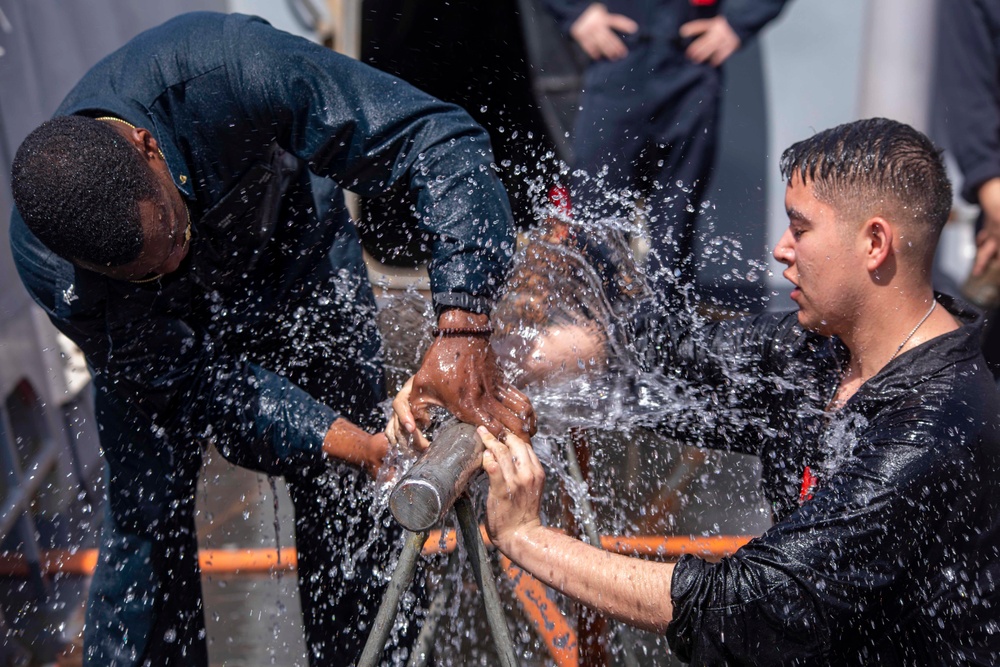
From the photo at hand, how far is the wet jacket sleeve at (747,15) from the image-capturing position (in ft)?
11.4

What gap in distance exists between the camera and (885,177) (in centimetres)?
179

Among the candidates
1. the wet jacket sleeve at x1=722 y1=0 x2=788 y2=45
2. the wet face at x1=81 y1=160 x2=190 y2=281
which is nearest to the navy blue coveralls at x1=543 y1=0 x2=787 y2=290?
the wet jacket sleeve at x1=722 y1=0 x2=788 y2=45

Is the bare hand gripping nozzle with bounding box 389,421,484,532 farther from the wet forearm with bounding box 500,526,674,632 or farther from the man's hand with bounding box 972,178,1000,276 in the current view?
the man's hand with bounding box 972,178,1000,276

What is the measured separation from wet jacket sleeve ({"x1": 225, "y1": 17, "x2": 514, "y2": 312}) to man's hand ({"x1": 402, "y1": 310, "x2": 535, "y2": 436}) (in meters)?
0.09

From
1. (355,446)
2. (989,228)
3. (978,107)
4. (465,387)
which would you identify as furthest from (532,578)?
(978,107)

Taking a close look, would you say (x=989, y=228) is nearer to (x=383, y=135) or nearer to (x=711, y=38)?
(x=711, y=38)

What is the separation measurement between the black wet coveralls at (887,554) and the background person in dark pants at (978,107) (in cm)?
181

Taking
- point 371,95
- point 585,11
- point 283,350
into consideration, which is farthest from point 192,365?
point 585,11

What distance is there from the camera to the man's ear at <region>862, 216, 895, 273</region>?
1771 mm

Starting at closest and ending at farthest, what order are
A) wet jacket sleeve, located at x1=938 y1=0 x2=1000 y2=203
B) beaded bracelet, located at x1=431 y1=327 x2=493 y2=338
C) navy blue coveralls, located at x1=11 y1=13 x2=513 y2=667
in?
beaded bracelet, located at x1=431 y1=327 x2=493 y2=338
navy blue coveralls, located at x1=11 y1=13 x2=513 y2=667
wet jacket sleeve, located at x1=938 y1=0 x2=1000 y2=203

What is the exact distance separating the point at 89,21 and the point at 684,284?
9.17ft

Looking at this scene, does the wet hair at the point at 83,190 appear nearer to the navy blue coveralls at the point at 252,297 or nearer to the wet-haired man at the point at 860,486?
the navy blue coveralls at the point at 252,297

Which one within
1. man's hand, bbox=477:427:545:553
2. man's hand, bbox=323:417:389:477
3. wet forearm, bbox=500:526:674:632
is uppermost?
man's hand, bbox=477:427:545:553

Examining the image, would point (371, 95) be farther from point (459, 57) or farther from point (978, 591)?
point (459, 57)
